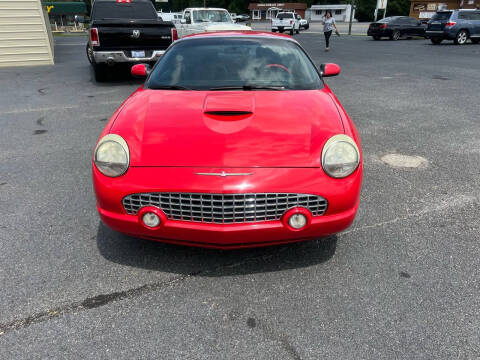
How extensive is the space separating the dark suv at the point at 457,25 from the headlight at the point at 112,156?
22445mm

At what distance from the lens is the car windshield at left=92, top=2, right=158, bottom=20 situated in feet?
35.6

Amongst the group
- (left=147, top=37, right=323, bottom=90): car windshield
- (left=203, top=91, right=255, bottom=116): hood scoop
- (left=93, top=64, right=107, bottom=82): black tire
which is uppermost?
(left=147, top=37, right=323, bottom=90): car windshield

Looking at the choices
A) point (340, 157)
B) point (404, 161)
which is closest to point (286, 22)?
point (404, 161)

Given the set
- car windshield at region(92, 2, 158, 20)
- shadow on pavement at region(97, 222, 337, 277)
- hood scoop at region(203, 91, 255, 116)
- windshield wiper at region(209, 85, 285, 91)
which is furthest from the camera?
car windshield at region(92, 2, 158, 20)

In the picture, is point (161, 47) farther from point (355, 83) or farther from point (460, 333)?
point (460, 333)

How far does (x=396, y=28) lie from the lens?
81.6 feet

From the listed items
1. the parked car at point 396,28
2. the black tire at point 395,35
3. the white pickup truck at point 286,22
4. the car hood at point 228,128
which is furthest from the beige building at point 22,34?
the white pickup truck at point 286,22

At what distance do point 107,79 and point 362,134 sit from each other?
25.7 feet

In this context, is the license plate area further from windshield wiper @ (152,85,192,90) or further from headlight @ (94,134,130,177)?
headlight @ (94,134,130,177)

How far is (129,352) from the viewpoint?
195 centimetres

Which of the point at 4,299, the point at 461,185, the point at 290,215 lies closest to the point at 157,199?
the point at 290,215

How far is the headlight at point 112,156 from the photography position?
238 centimetres

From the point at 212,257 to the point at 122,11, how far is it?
10732 mm

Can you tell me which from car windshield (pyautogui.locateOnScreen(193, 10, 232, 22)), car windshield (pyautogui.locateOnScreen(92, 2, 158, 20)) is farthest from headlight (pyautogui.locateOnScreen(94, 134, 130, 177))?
car windshield (pyautogui.locateOnScreen(193, 10, 232, 22))
